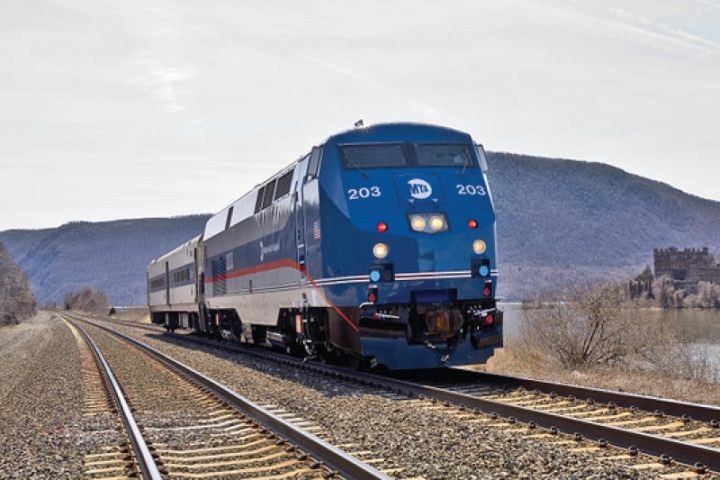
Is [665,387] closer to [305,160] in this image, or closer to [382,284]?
[382,284]

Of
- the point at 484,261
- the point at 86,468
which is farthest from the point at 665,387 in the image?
the point at 86,468

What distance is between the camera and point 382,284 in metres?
13.9

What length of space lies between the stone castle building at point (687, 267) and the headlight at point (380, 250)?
113m

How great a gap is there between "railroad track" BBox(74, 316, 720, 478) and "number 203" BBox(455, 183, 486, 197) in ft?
9.86

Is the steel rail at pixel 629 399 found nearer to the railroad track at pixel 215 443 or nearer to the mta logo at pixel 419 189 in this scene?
the mta logo at pixel 419 189

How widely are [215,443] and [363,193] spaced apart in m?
5.83

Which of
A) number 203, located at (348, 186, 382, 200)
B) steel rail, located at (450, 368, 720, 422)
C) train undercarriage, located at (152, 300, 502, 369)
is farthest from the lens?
number 203, located at (348, 186, 382, 200)

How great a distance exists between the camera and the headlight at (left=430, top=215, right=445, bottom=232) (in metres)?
14.2

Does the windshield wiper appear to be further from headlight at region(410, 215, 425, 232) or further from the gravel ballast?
the gravel ballast

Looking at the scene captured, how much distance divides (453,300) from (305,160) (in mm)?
4056

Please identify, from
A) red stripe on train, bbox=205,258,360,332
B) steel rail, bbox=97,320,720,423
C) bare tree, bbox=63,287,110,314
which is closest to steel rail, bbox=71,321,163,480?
Result: red stripe on train, bbox=205,258,360,332

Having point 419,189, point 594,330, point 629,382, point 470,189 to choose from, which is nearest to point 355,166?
point 419,189

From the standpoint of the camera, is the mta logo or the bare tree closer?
the mta logo

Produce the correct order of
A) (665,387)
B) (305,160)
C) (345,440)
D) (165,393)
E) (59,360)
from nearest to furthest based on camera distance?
(345,440), (665,387), (165,393), (305,160), (59,360)
